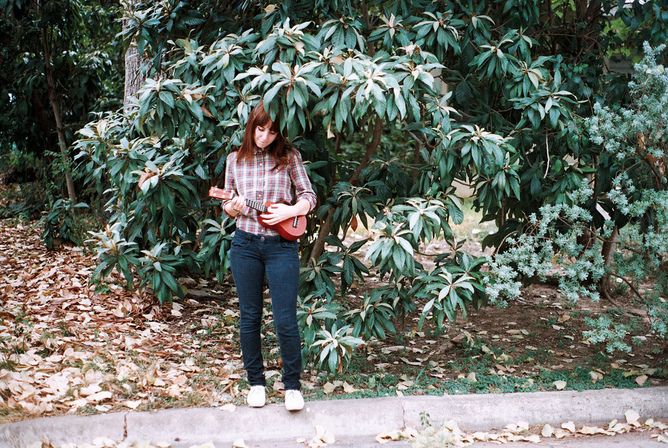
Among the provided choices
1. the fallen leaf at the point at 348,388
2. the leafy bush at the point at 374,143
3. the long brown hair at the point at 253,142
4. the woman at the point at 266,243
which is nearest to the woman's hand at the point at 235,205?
the woman at the point at 266,243

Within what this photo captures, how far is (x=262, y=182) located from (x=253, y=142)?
0.25 m

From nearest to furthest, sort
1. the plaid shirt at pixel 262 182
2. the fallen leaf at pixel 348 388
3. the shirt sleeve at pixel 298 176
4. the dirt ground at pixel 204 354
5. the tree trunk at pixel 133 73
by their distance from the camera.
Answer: the plaid shirt at pixel 262 182 → the shirt sleeve at pixel 298 176 → the dirt ground at pixel 204 354 → the fallen leaf at pixel 348 388 → the tree trunk at pixel 133 73

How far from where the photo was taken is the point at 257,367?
15.1 feet

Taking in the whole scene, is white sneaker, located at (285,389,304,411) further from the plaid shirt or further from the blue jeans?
the plaid shirt

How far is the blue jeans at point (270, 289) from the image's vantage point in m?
4.40

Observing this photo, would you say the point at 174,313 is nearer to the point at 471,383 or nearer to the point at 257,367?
the point at 257,367

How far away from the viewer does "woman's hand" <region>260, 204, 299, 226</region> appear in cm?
432

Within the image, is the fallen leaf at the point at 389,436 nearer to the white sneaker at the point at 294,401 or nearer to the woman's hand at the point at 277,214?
the white sneaker at the point at 294,401

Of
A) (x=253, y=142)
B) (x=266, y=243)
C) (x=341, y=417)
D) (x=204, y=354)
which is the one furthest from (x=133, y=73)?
(x=341, y=417)

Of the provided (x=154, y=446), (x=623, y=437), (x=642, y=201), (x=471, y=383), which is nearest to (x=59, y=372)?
(x=154, y=446)

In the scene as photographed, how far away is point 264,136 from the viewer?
442cm

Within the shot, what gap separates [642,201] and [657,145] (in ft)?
1.23

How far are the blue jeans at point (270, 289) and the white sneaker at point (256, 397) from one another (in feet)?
0.39

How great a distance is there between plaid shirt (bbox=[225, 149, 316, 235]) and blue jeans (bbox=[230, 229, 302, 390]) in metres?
0.09
